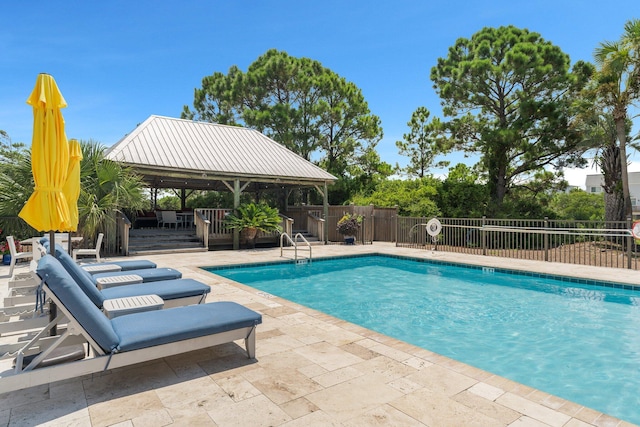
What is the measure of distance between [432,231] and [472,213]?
7244mm

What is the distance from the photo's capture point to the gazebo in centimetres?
1207

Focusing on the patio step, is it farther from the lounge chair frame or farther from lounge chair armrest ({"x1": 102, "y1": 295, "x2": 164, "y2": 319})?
the lounge chair frame

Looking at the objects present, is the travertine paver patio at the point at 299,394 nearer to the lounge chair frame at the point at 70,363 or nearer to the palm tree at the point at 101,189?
the lounge chair frame at the point at 70,363

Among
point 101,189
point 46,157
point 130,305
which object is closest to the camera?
point 46,157

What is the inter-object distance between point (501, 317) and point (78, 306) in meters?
5.92

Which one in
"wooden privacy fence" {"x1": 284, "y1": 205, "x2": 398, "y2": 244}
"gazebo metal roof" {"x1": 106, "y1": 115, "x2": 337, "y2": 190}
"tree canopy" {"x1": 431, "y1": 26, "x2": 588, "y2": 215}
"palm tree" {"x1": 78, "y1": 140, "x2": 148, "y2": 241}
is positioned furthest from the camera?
"tree canopy" {"x1": 431, "y1": 26, "x2": 588, "y2": 215}

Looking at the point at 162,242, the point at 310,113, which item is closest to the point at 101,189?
the point at 162,242

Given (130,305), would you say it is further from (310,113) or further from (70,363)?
(310,113)

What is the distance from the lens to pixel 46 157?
11.0 ft

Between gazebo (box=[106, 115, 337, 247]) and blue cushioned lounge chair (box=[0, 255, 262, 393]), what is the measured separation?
9.41 m

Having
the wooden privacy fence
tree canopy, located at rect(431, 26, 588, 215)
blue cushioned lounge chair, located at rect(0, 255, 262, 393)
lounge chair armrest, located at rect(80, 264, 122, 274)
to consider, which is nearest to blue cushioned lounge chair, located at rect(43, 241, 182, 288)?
lounge chair armrest, located at rect(80, 264, 122, 274)

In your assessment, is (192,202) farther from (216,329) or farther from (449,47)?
(216,329)

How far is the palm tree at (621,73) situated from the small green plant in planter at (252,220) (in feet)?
43.1

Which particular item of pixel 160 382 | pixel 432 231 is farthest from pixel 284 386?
pixel 432 231
